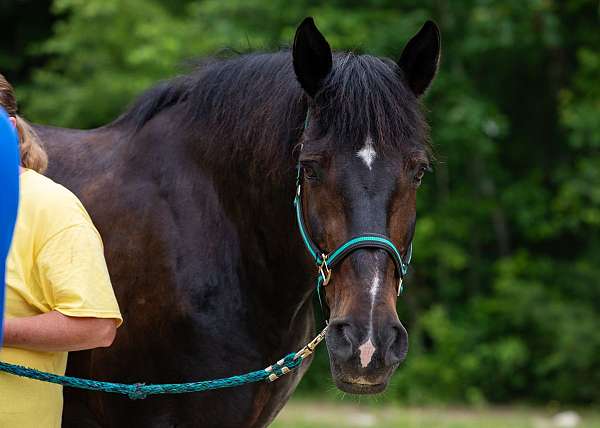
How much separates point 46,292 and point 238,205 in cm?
98

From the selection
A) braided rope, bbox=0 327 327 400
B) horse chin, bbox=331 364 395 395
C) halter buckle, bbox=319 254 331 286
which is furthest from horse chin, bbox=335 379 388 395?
halter buckle, bbox=319 254 331 286

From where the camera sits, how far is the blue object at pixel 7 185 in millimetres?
1782

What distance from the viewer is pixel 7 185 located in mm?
1791

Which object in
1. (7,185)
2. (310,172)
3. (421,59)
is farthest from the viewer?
(421,59)

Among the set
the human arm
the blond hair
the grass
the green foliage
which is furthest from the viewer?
the green foliage

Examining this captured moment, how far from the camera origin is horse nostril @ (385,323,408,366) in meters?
2.38

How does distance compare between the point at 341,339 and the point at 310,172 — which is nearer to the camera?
the point at 341,339

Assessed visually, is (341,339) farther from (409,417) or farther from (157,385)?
(409,417)

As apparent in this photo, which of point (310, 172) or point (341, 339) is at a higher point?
point (310, 172)

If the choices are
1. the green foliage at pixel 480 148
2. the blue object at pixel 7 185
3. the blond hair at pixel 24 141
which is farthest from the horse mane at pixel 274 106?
the green foliage at pixel 480 148

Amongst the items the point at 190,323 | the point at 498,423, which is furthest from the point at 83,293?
the point at 498,423

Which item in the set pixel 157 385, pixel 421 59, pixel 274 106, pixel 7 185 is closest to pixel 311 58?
pixel 274 106

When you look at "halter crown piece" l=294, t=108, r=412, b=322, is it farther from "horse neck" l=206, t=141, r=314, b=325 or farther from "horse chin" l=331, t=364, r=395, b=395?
"horse chin" l=331, t=364, r=395, b=395

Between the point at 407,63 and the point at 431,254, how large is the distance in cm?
873
